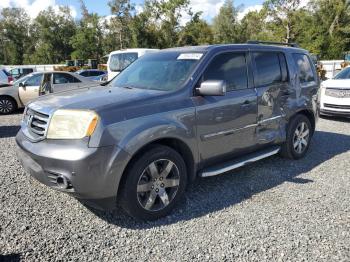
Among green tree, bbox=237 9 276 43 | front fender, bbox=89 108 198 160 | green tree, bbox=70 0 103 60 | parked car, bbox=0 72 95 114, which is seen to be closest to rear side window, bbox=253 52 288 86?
front fender, bbox=89 108 198 160

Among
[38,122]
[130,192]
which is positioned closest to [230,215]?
[130,192]

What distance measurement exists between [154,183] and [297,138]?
3.07 metres

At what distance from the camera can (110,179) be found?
128 inches

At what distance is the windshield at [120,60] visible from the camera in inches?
495

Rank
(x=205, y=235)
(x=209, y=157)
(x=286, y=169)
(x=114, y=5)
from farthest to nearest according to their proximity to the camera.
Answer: (x=114, y=5) < (x=286, y=169) < (x=209, y=157) < (x=205, y=235)

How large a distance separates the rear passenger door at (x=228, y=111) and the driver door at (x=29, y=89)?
8928mm

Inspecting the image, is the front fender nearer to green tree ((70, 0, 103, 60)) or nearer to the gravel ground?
the gravel ground

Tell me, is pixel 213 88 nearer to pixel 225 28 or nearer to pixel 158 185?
pixel 158 185

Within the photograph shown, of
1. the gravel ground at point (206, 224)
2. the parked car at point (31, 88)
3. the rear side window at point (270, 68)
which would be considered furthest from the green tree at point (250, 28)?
the gravel ground at point (206, 224)

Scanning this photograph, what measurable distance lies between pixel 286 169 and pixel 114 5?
A: 147 ft

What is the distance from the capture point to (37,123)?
358 cm

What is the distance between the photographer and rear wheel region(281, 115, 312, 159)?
5.48 m

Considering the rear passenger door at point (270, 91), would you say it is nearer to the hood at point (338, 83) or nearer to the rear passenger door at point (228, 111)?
the rear passenger door at point (228, 111)

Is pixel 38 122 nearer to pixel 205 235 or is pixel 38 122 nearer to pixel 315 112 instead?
pixel 205 235
